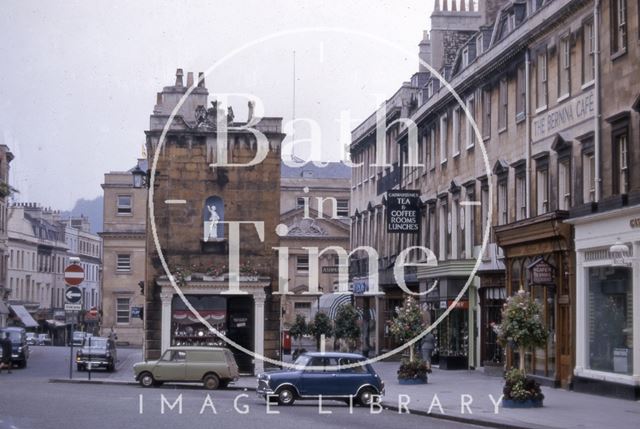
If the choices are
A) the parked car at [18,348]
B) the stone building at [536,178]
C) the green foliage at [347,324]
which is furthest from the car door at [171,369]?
the green foliage at [347,324]

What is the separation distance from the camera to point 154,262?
4650cm

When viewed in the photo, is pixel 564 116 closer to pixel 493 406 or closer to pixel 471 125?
pixel 493 406

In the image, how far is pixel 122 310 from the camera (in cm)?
9394

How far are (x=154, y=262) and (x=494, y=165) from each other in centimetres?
1392

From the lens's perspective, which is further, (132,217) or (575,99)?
(132,217)

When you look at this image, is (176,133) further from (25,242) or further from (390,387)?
(25,242)

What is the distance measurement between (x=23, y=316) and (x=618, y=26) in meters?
84.6

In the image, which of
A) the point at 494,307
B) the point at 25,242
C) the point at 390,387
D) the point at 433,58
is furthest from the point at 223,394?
the point at 25,242

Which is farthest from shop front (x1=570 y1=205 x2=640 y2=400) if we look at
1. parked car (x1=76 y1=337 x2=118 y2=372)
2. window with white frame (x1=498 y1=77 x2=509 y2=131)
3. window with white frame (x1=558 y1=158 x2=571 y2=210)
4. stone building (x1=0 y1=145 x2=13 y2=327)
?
stone building (x1=0 y1=145 x2=13 y2=327)

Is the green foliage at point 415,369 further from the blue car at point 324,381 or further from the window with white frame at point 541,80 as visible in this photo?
the window with white frame at point 541,80

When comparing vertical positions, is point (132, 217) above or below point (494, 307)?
above

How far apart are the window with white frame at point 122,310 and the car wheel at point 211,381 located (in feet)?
181

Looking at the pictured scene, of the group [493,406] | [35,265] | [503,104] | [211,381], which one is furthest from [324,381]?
[35,265]

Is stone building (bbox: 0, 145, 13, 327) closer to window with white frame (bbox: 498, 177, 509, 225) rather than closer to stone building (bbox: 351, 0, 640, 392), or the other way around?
stone building (bbox: 351, 0, 640, 392)
